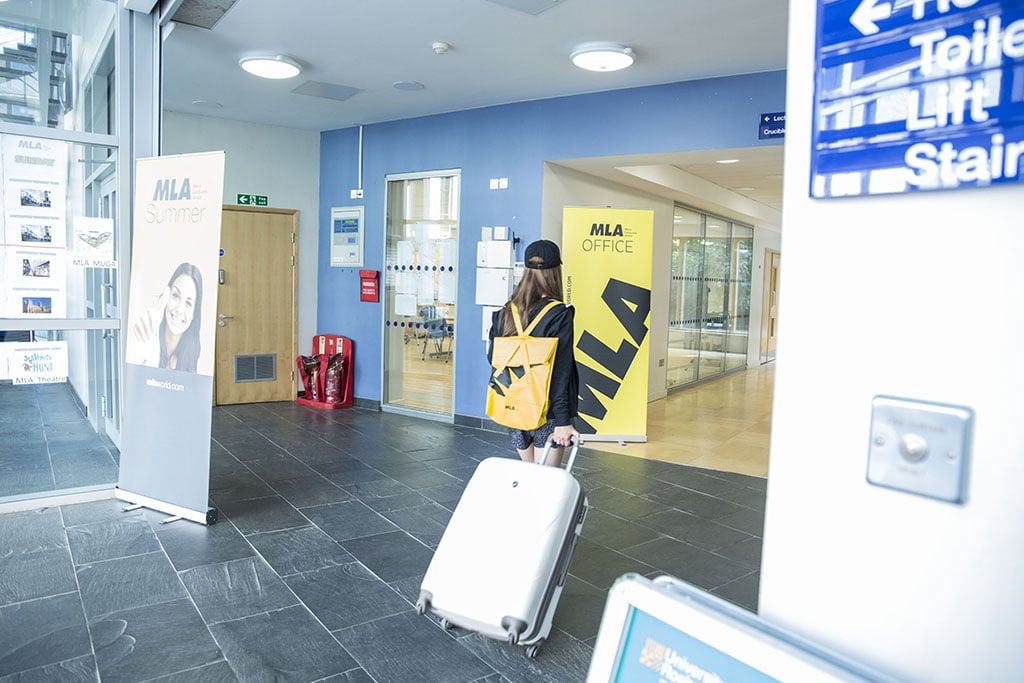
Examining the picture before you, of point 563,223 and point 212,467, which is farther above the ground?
point 563,223

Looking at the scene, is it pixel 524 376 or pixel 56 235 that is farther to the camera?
pixel 56 235

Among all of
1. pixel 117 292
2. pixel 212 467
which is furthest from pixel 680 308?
pixel 117 292

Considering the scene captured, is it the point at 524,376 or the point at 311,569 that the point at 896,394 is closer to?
the point at 524,376

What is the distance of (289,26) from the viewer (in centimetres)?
468

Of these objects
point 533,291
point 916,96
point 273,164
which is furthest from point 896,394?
point 273,164

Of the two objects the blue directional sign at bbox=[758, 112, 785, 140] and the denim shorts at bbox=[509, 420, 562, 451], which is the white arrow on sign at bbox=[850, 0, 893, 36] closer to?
the denim shorts at bbox=[509, 420, 562, 451]

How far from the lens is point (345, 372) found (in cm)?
761

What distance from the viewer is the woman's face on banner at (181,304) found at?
3.78 m

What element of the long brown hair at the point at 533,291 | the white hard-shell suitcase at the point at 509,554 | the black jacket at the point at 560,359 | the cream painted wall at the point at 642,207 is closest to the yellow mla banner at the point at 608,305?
the cream painted wall at the point at 642,207

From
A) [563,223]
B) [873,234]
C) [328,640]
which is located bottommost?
[328,640]

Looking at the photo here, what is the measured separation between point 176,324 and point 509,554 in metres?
2.52

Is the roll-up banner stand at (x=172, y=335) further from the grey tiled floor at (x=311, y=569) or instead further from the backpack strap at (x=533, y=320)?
the backpack strap at (x=533, y=320)

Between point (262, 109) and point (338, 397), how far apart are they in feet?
10.1

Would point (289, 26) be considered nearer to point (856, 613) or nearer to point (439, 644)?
point (439, 644)
